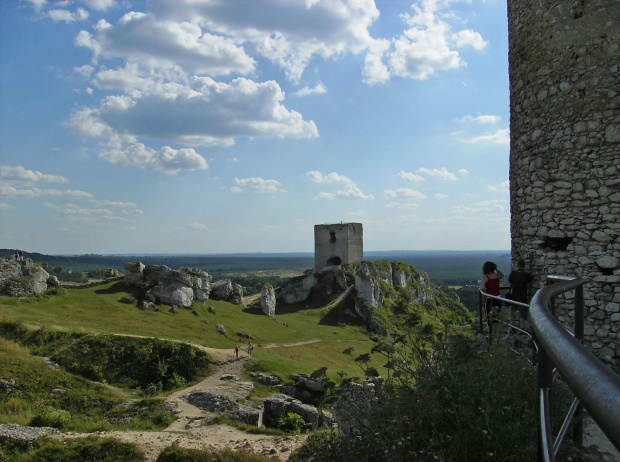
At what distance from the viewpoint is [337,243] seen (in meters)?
42.0

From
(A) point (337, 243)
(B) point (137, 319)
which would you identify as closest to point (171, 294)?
(B) point (137, 319)

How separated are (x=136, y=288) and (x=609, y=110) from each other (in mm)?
21388

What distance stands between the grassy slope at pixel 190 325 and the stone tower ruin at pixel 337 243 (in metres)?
15.6

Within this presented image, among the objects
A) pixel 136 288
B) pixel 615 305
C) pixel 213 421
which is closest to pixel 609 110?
pixel 615 305

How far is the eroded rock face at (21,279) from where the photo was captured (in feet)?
65.5

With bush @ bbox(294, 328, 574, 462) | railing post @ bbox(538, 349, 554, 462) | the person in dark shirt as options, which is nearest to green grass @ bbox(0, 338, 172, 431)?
bush @ bbox(294, 328, 574, 462)

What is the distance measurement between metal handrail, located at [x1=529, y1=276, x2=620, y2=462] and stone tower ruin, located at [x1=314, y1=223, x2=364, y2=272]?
4009cm

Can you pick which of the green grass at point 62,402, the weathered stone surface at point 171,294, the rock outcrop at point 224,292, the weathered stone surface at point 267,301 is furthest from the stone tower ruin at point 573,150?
the rock outcrop at point 224,292

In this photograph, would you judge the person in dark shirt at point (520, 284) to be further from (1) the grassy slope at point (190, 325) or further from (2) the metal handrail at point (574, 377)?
(1) the grassy slope at point (190, 325)

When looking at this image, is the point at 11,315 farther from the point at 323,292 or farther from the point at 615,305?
the point at 323,292

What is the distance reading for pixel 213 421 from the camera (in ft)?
37.2

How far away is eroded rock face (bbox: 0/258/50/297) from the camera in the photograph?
20.0m

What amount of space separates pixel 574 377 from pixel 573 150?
22.3 ft

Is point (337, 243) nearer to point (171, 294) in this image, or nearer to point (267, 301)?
point (267, 301)
